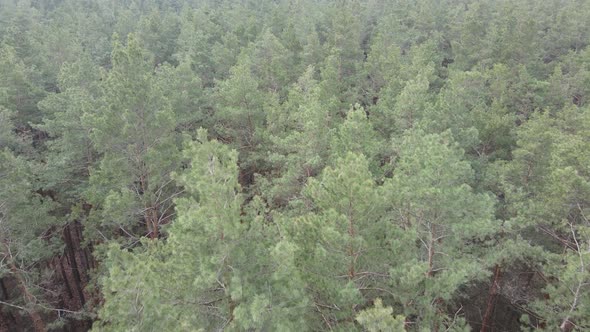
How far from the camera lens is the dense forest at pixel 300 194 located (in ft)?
33.0

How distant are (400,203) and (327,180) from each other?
2863mm

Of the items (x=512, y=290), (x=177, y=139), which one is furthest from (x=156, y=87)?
(x=512, y=290)

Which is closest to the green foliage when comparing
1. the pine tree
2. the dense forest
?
the dense forest

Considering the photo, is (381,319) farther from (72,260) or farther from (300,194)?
(72,260)

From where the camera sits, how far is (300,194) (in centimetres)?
1667

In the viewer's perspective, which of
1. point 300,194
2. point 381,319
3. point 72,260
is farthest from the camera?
point 72,260

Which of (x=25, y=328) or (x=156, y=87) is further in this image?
(x=25, y=328)

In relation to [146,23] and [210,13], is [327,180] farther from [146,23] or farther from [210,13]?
[210,13]

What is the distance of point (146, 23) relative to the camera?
35.5m

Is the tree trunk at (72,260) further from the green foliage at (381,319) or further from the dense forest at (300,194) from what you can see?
the green foliage at (381,319)

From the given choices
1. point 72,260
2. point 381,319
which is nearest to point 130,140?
point 72,260

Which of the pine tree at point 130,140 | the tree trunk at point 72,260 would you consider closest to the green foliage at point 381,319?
the pine tree at point 130,140

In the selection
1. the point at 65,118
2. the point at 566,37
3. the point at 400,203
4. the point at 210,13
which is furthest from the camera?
the point at 210,13

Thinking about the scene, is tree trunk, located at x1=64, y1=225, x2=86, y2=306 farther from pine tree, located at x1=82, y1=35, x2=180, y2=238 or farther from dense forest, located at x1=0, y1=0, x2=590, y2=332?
pine tree, located at x1=82, y1=35, x2=180, y2=238
